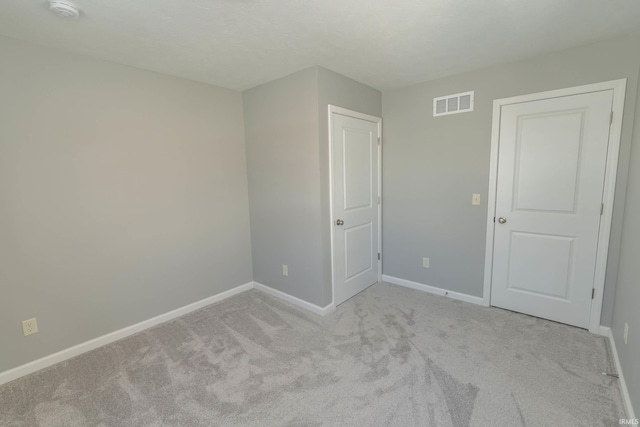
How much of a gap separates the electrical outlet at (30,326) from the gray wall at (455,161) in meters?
3.33

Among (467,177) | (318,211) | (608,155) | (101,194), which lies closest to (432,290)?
(467,177)

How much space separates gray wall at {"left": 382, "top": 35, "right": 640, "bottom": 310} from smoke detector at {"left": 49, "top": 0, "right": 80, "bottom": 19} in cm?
280

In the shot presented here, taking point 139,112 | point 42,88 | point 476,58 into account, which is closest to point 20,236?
point 42,88

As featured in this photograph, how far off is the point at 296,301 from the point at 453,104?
262 centimetres

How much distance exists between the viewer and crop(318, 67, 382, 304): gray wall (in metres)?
2.69

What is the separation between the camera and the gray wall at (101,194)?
6.73 ft

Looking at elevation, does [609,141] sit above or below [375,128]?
below

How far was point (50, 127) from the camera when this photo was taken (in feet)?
7.03

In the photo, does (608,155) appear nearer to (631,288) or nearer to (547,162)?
(547,162)

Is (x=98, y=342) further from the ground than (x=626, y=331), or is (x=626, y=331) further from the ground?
(x=626, y=331)

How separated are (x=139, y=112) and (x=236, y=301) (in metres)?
2.11

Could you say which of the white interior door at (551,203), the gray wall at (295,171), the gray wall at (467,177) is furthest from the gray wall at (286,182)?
the white interior door at (551,203)

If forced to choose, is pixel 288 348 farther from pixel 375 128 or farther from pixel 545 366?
pixel 375 128

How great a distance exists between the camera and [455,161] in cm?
302
